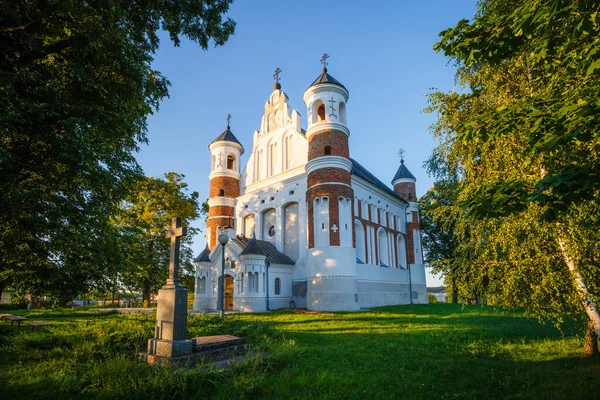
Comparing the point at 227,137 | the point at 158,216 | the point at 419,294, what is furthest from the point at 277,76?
the point at 419,294

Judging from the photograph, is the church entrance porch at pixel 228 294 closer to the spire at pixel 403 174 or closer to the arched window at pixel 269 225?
the arched window at pixel 269 225

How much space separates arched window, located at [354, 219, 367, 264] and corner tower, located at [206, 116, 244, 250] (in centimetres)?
1029

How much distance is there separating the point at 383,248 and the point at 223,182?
15109 millimetres

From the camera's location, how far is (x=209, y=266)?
25703mm

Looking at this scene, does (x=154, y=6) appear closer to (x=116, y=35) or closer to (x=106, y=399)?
(x=116, y=35)

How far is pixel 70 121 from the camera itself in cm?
750

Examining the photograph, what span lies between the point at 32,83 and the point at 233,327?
26.2 ft

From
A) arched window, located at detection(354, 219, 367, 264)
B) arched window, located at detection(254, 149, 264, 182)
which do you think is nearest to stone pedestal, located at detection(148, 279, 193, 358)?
arched window, located at detection(354, 219, 367, 264)

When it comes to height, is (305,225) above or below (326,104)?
below

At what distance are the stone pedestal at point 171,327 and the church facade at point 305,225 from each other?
14601 millimetres

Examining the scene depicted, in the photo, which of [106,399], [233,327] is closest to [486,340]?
[233,327]

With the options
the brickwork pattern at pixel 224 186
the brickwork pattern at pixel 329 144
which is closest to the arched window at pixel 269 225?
the brickwork pattern at pixel 224 186

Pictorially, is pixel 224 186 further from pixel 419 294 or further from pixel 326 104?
pixel 419 294

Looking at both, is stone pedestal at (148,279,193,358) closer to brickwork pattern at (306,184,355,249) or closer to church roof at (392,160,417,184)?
brickwork pattern at (306,184,355,249)
